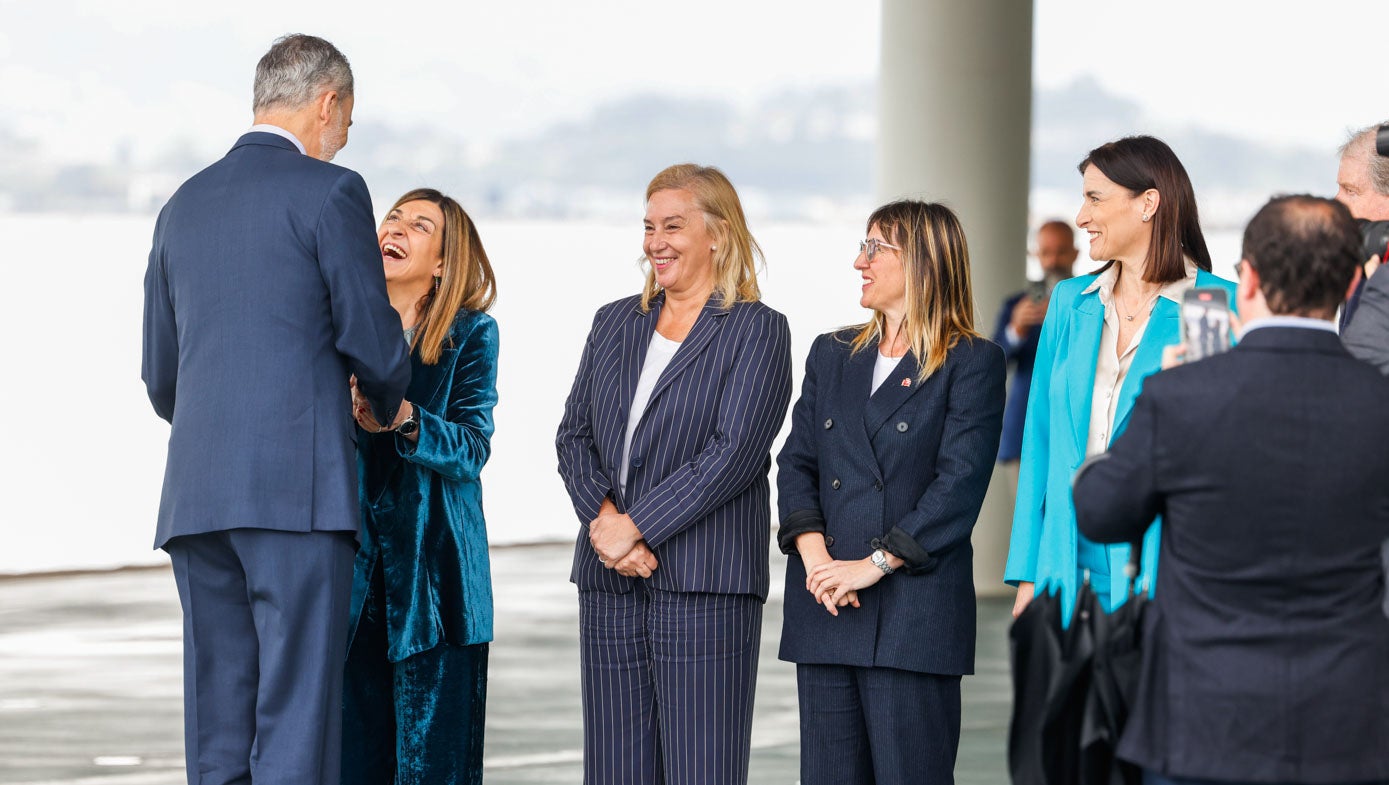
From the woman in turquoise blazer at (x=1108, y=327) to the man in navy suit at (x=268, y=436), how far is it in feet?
4.29

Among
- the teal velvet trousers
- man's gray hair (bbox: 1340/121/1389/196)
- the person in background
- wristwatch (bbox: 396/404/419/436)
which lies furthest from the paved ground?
man's gray hair (bbox: 1340/121/1389/196)

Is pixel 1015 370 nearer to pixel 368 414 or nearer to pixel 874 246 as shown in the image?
pixel 874 246

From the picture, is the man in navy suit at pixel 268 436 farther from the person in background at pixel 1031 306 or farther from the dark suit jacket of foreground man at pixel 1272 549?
the person in background at pixel 1031 306

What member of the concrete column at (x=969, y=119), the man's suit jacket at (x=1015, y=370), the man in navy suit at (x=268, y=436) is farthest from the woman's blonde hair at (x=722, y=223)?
the concrete column at (x=969, y=119)

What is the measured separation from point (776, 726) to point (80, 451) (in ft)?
38.4

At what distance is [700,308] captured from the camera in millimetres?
3744

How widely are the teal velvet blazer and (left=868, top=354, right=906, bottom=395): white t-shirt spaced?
0.88 meters

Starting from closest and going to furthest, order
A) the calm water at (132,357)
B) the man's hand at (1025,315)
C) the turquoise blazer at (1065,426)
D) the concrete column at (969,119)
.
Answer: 1. the turquoise blazer at (1065,426)
2. the man's hand at (1025,315)
3. the concrete column at (969,119)
4. the calm water at (132,357)

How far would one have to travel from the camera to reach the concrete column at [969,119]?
26.6 feet

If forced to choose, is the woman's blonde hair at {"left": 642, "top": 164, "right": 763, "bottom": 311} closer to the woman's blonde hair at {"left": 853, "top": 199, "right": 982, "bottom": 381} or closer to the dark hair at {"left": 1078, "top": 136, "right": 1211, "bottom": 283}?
the woman's blonde hair at {"left": 853, "top": 199, "right": 982, "bottom": 381}

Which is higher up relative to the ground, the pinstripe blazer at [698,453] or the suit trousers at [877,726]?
Answer: the pinstripe blazer at [698,453]

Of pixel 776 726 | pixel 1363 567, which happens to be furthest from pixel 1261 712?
pixel 776 726

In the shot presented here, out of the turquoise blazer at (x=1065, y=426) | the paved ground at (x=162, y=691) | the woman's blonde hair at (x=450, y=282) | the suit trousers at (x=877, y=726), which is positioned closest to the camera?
the turquoise blazer at (x=1065, y=426)

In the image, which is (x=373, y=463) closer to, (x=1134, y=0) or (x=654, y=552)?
(x=654, y=552)
